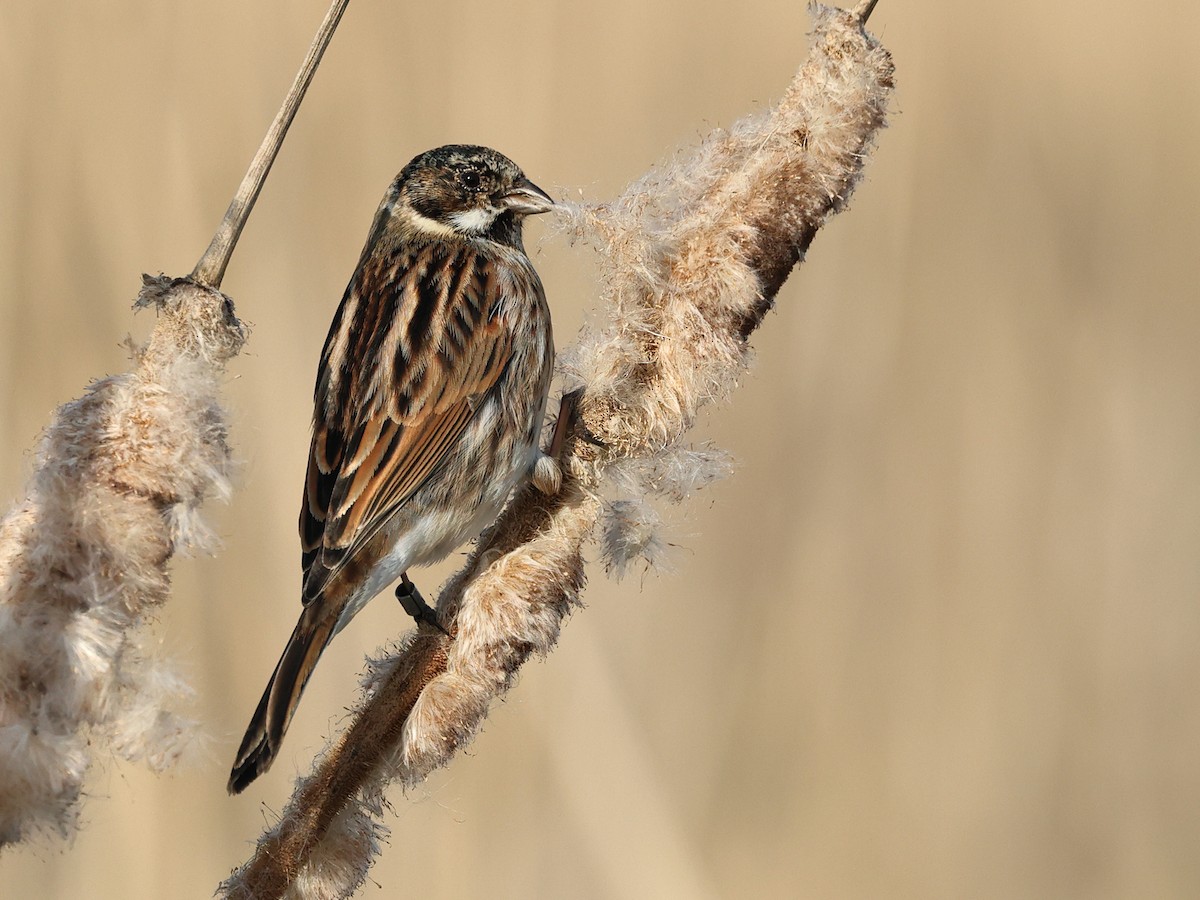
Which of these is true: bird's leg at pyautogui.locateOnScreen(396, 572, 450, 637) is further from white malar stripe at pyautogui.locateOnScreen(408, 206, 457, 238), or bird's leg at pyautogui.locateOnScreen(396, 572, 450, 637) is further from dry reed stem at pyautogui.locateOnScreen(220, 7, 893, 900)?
white malar stripe at pyautogui.locateOnScreen(408, 206, 457, 238)

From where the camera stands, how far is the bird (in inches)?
96.1

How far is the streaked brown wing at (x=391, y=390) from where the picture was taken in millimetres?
2453

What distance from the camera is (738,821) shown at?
13.4ft

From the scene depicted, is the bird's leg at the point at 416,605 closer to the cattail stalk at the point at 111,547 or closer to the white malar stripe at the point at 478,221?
the cattail stalk at the point at 111,547

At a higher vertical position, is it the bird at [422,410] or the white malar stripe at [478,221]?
the white malar stripe at [478,221]

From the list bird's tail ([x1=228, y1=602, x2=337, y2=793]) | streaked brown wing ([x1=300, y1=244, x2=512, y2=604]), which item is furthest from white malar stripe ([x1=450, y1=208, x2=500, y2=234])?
bird's tail ([x1=228, y1=602, x2=337, y2=793])

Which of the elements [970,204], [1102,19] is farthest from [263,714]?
[1102,19]

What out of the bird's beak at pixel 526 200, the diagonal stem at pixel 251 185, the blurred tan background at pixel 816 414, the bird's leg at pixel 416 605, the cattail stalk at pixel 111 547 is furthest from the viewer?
the blurred tan background at pixel 816 414

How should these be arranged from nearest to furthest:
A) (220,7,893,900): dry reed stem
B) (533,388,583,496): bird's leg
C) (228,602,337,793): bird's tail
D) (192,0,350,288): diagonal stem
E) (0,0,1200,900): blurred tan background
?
(192,0,350,288): diagonal stem, (220,7,893,900): dry reed stem, (228,602,337,793): bird's tail, (533,388,583,496): bird's leg, (0,0,1200,900): blurred tan background

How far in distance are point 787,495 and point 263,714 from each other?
100 inches

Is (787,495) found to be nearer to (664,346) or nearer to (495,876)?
(495,876)

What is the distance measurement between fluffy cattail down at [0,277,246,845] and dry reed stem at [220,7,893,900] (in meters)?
0.32

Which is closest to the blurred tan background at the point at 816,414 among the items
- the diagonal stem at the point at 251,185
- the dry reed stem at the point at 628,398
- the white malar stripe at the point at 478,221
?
the white malar stripe at the point at 478,221

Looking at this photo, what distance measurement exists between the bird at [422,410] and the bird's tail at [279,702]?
1 cm
